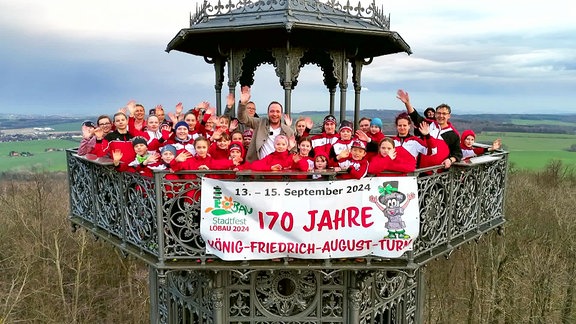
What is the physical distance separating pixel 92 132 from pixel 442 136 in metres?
5.45

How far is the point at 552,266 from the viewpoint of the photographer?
753 inches

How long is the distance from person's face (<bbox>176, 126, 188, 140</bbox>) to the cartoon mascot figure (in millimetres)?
3043

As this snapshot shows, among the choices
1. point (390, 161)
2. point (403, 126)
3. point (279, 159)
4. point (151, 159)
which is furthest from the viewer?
point (403, 126)

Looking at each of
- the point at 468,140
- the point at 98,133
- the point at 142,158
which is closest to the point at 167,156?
the point at 142,158

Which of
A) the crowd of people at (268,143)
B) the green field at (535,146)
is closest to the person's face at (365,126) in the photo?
the crowd of people at (268,143)

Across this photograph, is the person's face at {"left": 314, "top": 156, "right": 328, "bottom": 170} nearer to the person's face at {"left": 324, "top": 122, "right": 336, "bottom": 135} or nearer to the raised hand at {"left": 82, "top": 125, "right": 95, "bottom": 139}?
the person's face at {"left": 324, "top": 122, "right": 336, "bottom": 135}

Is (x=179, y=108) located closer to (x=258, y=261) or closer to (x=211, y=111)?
(x=211, y=111)

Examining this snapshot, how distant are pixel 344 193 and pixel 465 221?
2.50 m

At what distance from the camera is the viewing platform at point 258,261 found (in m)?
5.61

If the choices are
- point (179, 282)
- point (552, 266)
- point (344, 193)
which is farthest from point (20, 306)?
point (552, 266)

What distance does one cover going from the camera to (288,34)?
708 centimetres

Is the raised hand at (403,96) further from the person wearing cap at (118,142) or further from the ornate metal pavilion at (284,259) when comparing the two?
the person wearing cap at (118,142)

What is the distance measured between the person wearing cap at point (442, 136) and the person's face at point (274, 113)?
2.11 meters

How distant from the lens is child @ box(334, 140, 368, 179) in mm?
5418
